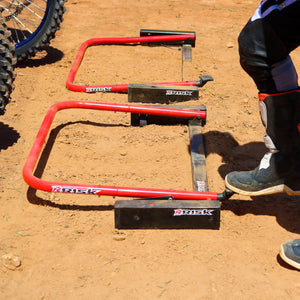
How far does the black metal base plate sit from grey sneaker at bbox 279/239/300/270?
0.49 metres

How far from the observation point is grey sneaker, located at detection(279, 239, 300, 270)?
292cm

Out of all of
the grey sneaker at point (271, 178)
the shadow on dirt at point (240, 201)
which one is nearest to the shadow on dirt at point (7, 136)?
the shadow on dirt at point (240, 201)

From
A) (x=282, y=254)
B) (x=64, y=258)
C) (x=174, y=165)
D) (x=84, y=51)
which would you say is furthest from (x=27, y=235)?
(x=84, y=51)

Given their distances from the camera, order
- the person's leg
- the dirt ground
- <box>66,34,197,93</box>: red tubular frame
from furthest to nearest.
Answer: <box>66,34,197,93</box>: red tubular frame, the person's leg, the dirt ground

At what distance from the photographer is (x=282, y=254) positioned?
296cm

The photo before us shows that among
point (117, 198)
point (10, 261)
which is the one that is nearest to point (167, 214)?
point (117, 198)

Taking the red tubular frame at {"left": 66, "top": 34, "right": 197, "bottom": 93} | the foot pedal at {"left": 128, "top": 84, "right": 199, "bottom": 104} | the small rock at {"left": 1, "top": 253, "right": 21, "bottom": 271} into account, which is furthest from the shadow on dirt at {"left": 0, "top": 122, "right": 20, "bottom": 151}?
the small rock at {"left": 1, "top": 253, "right": 21, "bottom": 271}

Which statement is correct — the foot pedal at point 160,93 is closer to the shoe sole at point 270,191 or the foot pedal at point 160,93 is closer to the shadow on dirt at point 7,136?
the shadow on dirt at point 7,136

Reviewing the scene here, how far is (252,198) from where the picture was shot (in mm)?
3658

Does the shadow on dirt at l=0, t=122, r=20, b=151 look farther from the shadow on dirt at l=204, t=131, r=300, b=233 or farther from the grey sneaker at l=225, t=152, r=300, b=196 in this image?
the grey sneaker at l=225, t=152, r=300, b=196

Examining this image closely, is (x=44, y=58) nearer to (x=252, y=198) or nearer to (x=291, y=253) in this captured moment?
(x=252, y=198)

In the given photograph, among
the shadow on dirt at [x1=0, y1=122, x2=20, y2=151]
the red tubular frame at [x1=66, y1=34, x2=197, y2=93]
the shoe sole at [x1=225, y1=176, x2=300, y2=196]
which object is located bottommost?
the shadow on dirt at [x1=0, y1=122, x2=20, y2=151]

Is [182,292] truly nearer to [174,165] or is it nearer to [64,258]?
[64,258]

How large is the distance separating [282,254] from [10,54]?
2846mm
